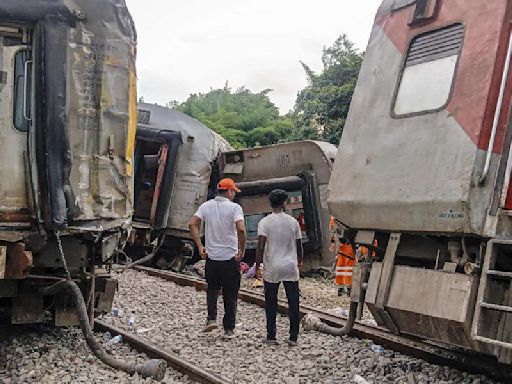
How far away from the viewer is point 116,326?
6785 millimetres

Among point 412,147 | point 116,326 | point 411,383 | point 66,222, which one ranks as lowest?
point 116,326

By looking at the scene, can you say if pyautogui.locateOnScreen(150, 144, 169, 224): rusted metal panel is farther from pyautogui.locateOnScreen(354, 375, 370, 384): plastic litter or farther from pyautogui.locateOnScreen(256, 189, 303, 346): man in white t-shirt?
pyautogui.locateOnScreen(354, 375, 370, 384): plastic litter

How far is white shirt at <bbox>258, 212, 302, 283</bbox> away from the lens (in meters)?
6.32

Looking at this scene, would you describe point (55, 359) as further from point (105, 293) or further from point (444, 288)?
point (444, 288)

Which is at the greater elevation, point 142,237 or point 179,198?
point 179,198

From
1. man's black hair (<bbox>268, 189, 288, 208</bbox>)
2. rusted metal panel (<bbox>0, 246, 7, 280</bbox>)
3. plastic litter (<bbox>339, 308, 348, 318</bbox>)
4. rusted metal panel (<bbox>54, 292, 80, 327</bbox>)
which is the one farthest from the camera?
plastic litter (<bbox>339, 308, 348, 318</bbox>)

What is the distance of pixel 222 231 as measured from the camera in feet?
21.3

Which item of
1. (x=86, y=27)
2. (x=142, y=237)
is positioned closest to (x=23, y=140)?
(x=86, y=27)

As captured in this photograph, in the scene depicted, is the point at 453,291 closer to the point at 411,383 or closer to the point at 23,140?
the point at 411,383

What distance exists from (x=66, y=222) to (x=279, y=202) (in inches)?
89.8

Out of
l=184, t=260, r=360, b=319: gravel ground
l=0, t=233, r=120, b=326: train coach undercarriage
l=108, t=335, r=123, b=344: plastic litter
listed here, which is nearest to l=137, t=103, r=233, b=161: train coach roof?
l=184, t=260, r=360, b=319: gravel ground

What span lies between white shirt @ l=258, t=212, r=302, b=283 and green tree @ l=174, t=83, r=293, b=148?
18.1 m

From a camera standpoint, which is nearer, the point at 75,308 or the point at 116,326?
the point at 75,308

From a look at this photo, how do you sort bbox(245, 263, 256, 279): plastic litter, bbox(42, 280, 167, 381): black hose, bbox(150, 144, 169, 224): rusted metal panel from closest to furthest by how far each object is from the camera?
bbox(42, 280, 167, 381): black hose → bbox(245, 263, 256, 279): plastic litter → bbox(150, 144, 169, 224): rusted metal panel
